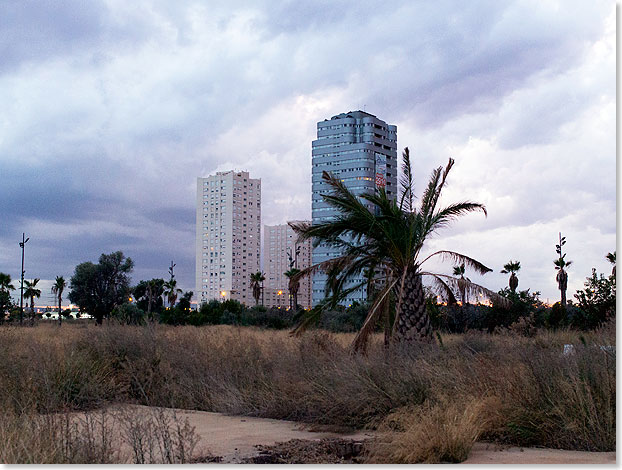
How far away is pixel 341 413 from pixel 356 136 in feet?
295

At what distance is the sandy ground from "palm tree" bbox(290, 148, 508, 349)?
211 inches

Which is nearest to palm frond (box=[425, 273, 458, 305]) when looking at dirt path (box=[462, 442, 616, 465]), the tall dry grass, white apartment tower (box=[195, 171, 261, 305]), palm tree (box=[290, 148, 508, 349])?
palm tree (box=[290, 148, 508, 349])

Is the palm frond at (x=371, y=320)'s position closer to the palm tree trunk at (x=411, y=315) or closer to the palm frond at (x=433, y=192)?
the palm tree trunk at (x=411, y=315)

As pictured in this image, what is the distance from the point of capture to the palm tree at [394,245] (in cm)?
1456

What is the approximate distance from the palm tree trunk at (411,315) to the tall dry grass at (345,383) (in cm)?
155

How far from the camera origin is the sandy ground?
260 inches

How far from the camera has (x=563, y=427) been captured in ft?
24.5

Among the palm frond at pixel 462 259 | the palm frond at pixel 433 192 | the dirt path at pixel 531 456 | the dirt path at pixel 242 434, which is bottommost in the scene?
the dirt path at pixel 242 434

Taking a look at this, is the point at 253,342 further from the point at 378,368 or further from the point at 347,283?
the point at 378,368

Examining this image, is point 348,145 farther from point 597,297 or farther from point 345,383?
point 345,383

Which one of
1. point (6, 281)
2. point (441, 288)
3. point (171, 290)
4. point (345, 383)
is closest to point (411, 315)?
point (441, 288)

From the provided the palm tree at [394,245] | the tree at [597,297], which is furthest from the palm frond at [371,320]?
the tree at [597,297]

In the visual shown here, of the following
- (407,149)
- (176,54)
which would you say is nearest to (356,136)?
(407,149)

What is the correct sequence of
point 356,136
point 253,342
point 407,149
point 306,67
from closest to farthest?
point 306,67 → point 253,342 → point 407,149 → point 356,136
